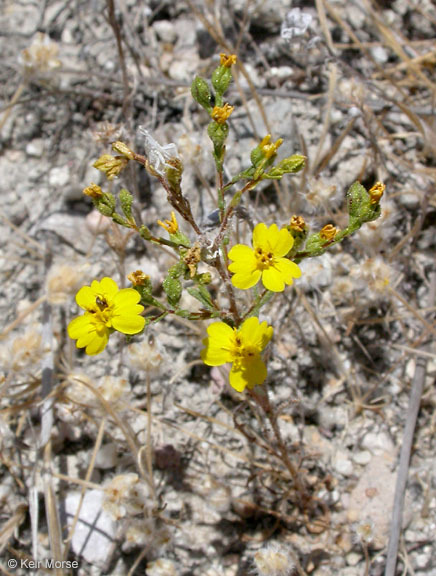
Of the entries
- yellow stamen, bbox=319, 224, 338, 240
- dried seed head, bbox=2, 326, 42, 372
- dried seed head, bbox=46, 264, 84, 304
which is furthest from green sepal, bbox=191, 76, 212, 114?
dried seed head, bbox=2, 326, 42, 372

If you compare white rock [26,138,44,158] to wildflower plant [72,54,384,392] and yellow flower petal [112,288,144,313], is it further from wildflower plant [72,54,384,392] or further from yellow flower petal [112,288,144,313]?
yellow flower petal [112,288,144,313]

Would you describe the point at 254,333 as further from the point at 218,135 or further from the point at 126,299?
the point at 218,135

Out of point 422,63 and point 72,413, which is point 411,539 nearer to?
point 72,413

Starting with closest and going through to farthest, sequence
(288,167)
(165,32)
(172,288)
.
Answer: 1. (172,288)
2. (288,167)
3. (165,32)

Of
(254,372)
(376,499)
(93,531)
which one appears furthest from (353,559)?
(254,372)

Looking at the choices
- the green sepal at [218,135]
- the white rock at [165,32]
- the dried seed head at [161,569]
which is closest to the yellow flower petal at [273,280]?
the green sepal at [218,135]
